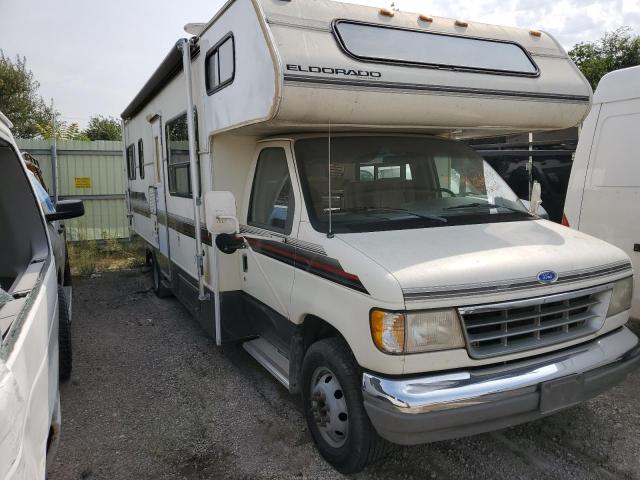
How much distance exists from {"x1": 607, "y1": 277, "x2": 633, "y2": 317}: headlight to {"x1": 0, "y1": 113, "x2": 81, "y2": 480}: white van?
3082 millimetres

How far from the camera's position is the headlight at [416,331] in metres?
2.55

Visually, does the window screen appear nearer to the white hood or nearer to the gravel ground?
the white hood

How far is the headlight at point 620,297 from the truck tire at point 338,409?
5.35ft

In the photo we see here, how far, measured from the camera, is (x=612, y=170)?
15.8ft

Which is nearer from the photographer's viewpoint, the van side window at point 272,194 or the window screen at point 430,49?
the window screen at point 430,49

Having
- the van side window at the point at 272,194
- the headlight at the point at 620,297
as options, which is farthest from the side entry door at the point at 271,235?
the headlight at the point at 620,297

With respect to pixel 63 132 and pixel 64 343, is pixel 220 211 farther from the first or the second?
pixel 63 132

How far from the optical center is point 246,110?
343 cm

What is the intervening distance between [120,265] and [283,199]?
7.17 metres

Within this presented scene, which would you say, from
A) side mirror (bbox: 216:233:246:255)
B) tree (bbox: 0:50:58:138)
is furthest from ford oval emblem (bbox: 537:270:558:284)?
tree (bbox: 0:50:58:138)

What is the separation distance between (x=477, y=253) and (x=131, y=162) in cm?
735

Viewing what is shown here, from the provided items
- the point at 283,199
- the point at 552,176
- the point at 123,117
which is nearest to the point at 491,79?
the point at 283,199

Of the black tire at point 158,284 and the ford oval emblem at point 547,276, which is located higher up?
the ford oval emblem at point 547,276

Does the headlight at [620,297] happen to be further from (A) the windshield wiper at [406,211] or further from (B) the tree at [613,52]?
(B) the tree at [613,52]
